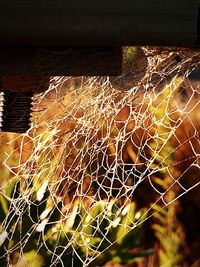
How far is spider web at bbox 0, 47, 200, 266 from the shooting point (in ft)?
4.66

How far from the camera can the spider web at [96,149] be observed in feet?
4.66

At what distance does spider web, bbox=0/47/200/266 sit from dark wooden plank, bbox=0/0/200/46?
11 cm

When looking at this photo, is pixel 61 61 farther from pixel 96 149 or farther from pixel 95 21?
pixel 96 149

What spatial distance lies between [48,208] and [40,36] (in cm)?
193

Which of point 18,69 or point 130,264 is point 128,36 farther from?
point 130,264

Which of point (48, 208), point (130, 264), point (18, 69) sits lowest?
point (130, 264)

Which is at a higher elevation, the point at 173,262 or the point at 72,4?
the point at 72,4

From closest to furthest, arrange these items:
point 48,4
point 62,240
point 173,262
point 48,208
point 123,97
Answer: point 48,4
point 123,97
point 48,208
point 62,240
point 173,262

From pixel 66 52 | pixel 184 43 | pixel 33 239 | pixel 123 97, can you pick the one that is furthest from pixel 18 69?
pixel 33 239

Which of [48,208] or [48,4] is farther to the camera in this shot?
[48,208]

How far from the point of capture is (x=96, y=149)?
74.7 inches

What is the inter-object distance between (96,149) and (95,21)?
1350 millimetres

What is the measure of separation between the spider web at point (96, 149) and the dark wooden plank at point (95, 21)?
0.11 m

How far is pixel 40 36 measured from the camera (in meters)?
0.56
